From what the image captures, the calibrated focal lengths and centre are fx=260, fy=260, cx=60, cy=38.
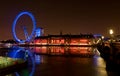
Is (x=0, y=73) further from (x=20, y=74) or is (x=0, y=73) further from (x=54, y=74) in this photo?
(x=54, y=74)

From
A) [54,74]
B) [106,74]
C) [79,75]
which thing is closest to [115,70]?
[106,74]

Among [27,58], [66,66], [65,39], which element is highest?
[65,39]

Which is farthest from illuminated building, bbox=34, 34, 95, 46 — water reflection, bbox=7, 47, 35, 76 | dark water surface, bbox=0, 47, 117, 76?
dark water surface, bbox=0, 47, 117, 76

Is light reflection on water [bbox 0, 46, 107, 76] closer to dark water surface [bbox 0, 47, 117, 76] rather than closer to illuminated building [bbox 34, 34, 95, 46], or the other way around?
dark water surface [bbox 0, 47, 117, 76]

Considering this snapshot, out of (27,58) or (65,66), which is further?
(27,58)

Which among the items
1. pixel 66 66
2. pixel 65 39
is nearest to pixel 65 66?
pixel 66 66

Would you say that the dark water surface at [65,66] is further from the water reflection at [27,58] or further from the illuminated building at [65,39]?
the illuminated building at [65,39]

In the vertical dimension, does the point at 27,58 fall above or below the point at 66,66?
above

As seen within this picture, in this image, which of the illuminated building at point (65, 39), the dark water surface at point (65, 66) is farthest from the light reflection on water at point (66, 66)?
the illuminated building at point (65, 39)

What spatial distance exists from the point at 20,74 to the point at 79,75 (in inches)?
205

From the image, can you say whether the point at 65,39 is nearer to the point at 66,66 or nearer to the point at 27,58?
the point at 27,58

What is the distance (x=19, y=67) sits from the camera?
80.3 ft

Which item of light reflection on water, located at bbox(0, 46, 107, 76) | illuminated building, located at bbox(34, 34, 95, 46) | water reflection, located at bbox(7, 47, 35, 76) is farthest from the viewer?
illuminated building, located at bbox(34, 34, 95, 46)

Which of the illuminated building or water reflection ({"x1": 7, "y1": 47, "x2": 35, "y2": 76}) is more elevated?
the illuminated building
